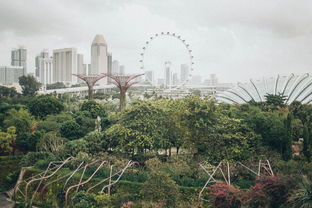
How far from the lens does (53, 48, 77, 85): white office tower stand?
407 ft

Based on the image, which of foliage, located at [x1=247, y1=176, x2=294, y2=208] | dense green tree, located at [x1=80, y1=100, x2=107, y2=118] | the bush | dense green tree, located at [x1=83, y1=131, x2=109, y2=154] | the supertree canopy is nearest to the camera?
foliage, located at [x1=247, y1=176, x2=294, y2=208]

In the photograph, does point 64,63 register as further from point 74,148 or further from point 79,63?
point 74,148

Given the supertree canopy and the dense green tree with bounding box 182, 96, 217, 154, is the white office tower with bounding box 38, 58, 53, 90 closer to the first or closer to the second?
the supertree canopy

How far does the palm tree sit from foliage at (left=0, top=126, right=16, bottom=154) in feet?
63.8

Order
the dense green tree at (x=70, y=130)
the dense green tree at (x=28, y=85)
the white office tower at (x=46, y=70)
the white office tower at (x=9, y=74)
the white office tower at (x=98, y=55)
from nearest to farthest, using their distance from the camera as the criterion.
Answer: the dense green tree at (x=70, y=130) → the dense green tree at (x=28, y=85) → the white office tower at (x=46, y=70) → the white office tower at (x=9, y=74) → the white office tower at (x=98, y=55)

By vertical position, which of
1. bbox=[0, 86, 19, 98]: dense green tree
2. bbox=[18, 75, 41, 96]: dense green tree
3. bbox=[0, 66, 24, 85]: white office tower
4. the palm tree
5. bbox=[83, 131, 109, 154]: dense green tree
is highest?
bbox=[0, 66, 24, 85]: white office tower

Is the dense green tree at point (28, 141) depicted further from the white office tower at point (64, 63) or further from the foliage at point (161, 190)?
the white office tower at point (64, 63)

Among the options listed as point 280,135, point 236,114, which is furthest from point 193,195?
point 236,114

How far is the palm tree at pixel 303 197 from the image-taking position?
38.1ft

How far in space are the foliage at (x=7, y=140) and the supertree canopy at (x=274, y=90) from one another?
28.8 m

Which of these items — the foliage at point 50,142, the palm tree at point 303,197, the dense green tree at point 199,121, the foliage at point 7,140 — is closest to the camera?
the palm tree at point 303,197

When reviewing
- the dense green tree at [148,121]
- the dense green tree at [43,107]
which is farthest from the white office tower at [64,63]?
the dense green tree at [148,121]

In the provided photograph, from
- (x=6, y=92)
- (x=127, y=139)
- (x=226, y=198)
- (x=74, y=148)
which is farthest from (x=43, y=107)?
(x=6, y=92)

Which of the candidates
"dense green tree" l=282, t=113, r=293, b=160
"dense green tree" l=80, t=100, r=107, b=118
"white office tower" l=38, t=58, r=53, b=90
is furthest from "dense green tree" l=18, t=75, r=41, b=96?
"dense green tree" l=282, t=113, r=293, b=160
